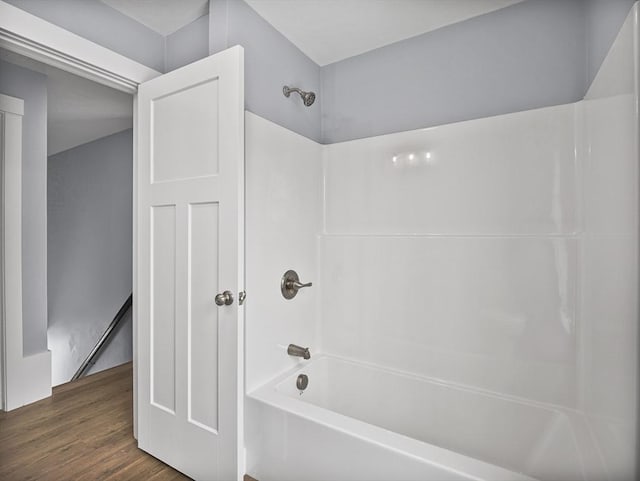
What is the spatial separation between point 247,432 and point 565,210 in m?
1.78

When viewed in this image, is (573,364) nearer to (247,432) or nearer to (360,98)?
(247,432)

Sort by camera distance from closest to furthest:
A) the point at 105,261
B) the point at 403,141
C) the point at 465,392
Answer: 1. the point at 465,392
2. the point at 403,141
3. the point at 105,261

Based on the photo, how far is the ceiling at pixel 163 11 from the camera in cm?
167

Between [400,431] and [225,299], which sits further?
[400,431]

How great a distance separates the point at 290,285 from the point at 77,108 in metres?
2.57

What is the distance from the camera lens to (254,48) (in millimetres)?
1774

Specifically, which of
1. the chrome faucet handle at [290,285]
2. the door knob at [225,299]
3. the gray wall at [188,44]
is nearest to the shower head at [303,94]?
the gray wall at [188,44]

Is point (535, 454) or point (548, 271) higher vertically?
point (548, 271)

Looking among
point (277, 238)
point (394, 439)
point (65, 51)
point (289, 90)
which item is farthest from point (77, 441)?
point (289, 90)

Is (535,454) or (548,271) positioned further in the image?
(548,271)

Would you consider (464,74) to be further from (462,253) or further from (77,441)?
(77,441)

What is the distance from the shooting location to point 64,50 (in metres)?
1.45

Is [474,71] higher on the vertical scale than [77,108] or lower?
lower

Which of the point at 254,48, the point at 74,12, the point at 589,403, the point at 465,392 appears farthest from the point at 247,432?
the point at 74,12
